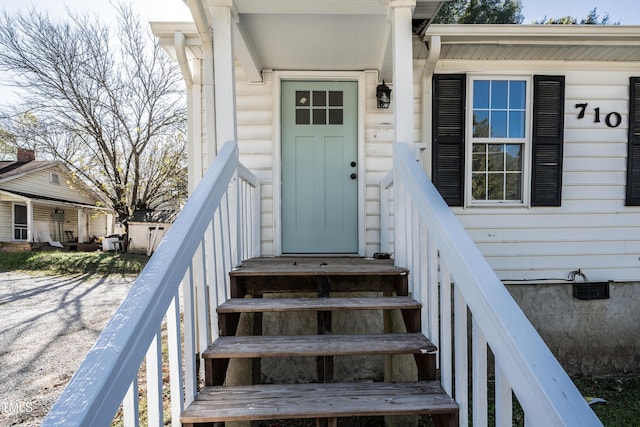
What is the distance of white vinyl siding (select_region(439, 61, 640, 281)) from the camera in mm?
3486

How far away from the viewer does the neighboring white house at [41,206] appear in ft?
44.5

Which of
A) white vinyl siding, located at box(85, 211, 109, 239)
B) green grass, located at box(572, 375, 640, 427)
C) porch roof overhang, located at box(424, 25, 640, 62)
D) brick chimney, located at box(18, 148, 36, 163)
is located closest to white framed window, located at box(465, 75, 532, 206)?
porch roof overhang, located at box(424, 25, 640, 62)

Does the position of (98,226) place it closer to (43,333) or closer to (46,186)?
(46,186)

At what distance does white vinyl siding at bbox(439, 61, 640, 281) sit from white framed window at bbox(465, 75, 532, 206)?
0.20m

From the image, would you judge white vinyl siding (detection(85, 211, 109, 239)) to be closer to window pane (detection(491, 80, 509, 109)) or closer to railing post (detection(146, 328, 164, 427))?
window pane (detection(491, 80, 509, 109))

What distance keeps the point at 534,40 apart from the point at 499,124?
779 mm

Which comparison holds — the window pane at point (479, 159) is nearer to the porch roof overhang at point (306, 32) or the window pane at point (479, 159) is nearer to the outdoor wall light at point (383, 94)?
the outdoor wall light at point (383, 94)

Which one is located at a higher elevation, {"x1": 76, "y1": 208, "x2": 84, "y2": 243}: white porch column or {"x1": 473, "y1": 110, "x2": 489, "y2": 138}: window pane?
{"x1": 473, "y1": 110, "x2": 489, "y2": 138}: window pane

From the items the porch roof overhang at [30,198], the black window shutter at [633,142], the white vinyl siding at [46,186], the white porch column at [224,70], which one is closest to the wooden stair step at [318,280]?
the white porch column at [224,70]

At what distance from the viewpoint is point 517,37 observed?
3129 millimetres

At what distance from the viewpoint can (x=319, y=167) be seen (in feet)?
11.7

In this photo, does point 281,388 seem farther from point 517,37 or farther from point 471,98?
point 517,37

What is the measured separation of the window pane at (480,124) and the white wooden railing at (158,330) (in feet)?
8.35

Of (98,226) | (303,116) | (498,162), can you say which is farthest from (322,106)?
(98,226)
